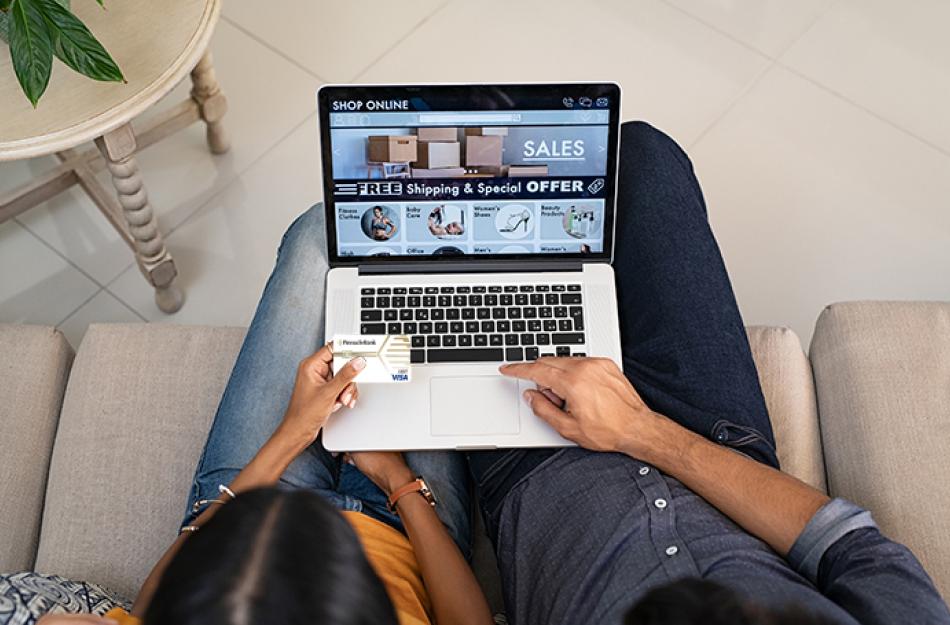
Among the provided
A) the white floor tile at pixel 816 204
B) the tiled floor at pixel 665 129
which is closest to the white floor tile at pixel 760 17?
the tiled floor at pixel 665 129

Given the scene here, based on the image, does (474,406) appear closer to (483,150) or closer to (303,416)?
(303,416)

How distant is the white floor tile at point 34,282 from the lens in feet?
6.13

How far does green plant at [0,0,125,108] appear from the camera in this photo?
4.06 feet

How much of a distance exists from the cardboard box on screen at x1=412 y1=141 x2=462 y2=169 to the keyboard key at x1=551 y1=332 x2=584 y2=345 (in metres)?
0.25

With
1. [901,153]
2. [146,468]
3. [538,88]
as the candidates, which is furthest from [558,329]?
[901,153]

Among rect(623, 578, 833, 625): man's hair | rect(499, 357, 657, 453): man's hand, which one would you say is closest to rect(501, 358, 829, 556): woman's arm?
rect(499, 357, 657, 453): man's hand

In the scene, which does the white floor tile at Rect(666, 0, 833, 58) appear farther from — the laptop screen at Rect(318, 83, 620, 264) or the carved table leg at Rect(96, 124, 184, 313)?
the carved table leg at Rect(96, 124, 184, 313)

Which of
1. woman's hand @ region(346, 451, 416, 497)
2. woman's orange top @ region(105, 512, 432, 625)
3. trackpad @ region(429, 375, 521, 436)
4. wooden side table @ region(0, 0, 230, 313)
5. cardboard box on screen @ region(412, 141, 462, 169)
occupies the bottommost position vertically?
woman's orange top @ region(105, 512, 432, 625)

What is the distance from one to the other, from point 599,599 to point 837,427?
0.47 m

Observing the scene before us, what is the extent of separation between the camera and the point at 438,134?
1.20m

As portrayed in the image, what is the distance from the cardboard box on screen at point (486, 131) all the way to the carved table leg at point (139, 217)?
1.94 feet

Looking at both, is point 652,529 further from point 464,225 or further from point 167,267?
point 167,267

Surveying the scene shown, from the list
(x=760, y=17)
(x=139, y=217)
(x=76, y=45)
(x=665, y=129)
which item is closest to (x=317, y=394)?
(x=76, y=45)

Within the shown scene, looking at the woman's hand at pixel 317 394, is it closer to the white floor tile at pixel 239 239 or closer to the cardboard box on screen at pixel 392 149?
the cardboard box on screen at pixel 392 149
